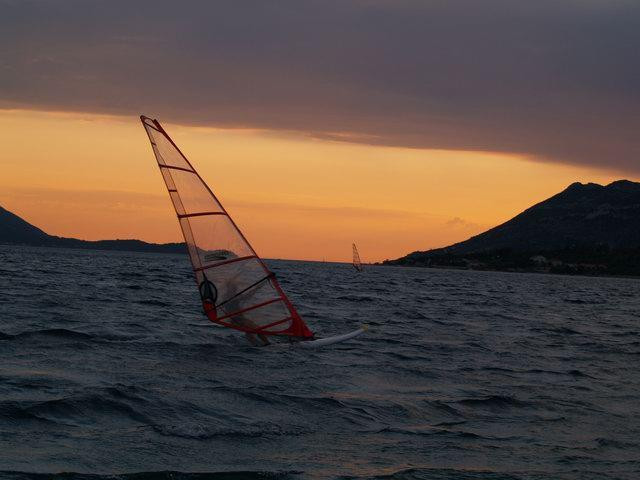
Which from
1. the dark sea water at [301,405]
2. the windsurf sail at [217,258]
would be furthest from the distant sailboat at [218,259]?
the dark sea water at [301,405]

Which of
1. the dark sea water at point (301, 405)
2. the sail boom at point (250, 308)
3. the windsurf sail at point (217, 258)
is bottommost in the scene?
the dark sea water at point (301, 405)

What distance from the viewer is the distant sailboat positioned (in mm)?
17422

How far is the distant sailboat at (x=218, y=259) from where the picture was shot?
57.2 feet

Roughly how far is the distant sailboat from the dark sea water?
0.92 m

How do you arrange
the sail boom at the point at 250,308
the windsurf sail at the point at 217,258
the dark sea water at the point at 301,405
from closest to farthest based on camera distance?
the dark sea water at the point at 301,405
the windsurf sail at the point at 217,258
the sail boom at the point at 250,308

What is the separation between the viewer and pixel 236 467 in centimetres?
980

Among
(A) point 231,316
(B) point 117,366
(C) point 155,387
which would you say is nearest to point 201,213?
(A) point 231,316

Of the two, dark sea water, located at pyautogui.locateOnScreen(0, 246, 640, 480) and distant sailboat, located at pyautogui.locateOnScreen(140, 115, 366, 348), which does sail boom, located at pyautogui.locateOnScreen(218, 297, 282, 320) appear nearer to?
distant sailboat, located at pyautogui.locateOnScreen(140, 115, 366, 348)

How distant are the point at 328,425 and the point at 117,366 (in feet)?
17.8

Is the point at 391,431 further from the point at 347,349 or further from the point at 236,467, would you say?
the point at 347,349

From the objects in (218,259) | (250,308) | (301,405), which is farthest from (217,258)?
(301,405)

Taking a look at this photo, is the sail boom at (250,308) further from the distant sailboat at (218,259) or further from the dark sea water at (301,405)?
the dark sea water at (301,405)

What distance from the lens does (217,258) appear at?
1784 centimetres

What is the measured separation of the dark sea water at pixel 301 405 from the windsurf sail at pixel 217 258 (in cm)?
96
